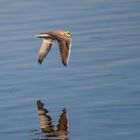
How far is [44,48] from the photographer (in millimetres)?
14977

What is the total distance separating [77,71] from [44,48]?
0.73m

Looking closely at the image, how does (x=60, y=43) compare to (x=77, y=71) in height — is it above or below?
above

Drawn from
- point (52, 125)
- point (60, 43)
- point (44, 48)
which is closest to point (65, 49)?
point (60, 43)

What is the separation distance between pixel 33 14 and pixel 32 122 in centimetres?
813

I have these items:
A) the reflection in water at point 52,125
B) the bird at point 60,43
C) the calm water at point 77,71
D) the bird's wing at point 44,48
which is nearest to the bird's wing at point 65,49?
the bird at point 60,43

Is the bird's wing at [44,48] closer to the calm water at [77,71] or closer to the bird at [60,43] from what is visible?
the bird at [60,43]

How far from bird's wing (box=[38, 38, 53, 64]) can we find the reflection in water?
196 centimetres

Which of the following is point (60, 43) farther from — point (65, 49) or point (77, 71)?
point (77, 71)

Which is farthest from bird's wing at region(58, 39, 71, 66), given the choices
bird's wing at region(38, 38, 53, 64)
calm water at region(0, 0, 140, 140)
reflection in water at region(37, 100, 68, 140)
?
reflection in water at region(37, 100, 68, 140)

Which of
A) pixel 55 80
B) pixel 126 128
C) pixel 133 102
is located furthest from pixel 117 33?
pixel 126 128

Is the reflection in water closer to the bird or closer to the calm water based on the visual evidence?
the calm water

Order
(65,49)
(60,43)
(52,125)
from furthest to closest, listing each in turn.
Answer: (60,43), (65,49), (52,125)

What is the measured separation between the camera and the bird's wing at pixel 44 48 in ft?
48.6

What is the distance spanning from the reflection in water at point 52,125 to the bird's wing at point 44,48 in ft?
6.43
